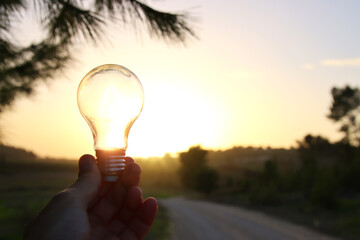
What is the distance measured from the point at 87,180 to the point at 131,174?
0.17 meters

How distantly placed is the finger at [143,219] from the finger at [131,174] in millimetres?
149

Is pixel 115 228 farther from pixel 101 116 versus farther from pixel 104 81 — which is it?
pixel 104 81

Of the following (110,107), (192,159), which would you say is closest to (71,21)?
(110,107)

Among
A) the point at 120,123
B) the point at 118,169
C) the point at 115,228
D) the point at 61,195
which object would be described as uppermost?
the point at 120,123

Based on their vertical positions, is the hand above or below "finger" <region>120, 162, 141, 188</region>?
below

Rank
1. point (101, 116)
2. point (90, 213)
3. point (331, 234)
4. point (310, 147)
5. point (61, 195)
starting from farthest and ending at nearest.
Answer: point (310, 147), point (331, 234), point (90, 213), point (101, 116), point (61, 195)

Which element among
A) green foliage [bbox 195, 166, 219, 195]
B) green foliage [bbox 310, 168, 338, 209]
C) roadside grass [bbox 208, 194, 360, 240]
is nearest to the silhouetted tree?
green foliage [bbox 195, 166, 219, 195]

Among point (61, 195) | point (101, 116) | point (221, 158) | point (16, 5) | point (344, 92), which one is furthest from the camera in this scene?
point (221, 158)

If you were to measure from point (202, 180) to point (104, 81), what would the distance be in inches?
1565

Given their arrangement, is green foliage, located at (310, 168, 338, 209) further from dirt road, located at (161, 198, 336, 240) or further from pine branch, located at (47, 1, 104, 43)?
pine branch, located at (47, 1, 104, 43)

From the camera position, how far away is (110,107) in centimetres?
145

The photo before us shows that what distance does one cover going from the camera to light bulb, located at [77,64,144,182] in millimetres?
1411

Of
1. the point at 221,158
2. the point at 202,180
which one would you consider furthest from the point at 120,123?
the point at 221,158

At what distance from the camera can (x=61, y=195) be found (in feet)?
4.36
